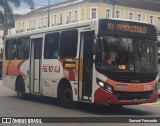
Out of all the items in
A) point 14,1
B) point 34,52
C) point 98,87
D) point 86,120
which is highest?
point 14,1

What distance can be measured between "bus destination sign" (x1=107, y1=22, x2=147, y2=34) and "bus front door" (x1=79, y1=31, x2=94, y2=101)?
0.62 metres

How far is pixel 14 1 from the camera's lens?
165 ft

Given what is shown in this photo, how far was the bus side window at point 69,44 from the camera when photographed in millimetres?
13920

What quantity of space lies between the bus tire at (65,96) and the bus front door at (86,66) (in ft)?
2.66

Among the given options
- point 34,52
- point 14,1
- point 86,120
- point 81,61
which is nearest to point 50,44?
point 34,52

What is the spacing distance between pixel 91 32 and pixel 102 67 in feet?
3.98

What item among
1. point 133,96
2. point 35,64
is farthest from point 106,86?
point 35,64

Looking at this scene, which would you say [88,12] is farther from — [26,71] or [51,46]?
[51,46]

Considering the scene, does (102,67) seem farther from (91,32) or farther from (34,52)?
(34,52)

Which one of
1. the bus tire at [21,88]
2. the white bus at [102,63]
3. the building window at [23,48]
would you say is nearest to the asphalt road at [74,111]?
the white bus at [102,63]

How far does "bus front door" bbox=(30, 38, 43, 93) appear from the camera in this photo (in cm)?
1625

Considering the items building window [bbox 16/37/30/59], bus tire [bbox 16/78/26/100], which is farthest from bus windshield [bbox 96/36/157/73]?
bus tire [bbox 16/78/26/100]

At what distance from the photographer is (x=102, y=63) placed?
12.6 m

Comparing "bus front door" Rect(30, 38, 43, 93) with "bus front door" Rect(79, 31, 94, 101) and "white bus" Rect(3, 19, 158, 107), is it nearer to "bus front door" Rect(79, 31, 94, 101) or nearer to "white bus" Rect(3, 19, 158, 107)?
"white bus" Rect(3, 19, 158, 107)
